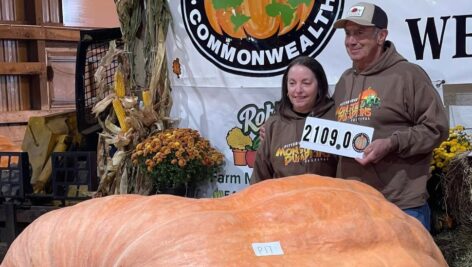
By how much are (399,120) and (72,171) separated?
230cm

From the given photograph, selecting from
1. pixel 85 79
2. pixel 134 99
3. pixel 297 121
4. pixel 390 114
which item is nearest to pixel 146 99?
pixel 134 99

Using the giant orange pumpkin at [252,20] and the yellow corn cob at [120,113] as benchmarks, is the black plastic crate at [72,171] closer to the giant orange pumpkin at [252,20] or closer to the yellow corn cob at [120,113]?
the yellow corn cob at [120,113]

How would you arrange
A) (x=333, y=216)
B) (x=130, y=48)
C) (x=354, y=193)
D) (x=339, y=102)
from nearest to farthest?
(x=333, y=216) → (x=354, y=193) → (x=339, y=102) → (x=130, y=48)

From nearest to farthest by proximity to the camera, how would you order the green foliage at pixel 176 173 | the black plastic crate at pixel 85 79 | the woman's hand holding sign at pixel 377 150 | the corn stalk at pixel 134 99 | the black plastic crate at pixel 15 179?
the woman's hand holding sign at pixel 377 150 → the black plastic crate at pixel 15 179 → the green foliage at pixel 176 173 → the corn stalk at pixel 134 99 → the black plastic crate at pixel 85 79

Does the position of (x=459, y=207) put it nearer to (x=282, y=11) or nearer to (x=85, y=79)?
(x=282, y=11)

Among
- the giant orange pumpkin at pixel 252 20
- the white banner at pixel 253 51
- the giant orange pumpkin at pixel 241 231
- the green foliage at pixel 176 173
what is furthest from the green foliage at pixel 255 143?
the giant orange pumpkin at pixel 241 231

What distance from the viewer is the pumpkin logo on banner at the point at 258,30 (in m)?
3.86

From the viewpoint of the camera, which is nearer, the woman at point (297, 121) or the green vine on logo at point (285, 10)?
the woman at point (297, 121)

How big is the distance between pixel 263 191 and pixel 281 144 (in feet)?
2.86

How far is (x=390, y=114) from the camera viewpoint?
247 centimetres

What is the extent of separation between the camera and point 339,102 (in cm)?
269

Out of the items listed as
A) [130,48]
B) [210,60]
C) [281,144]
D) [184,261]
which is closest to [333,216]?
[184,261]

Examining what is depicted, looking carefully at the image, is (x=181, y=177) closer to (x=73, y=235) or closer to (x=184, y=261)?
(x=73, y=235)

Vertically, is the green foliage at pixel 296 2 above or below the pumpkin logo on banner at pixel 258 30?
above
